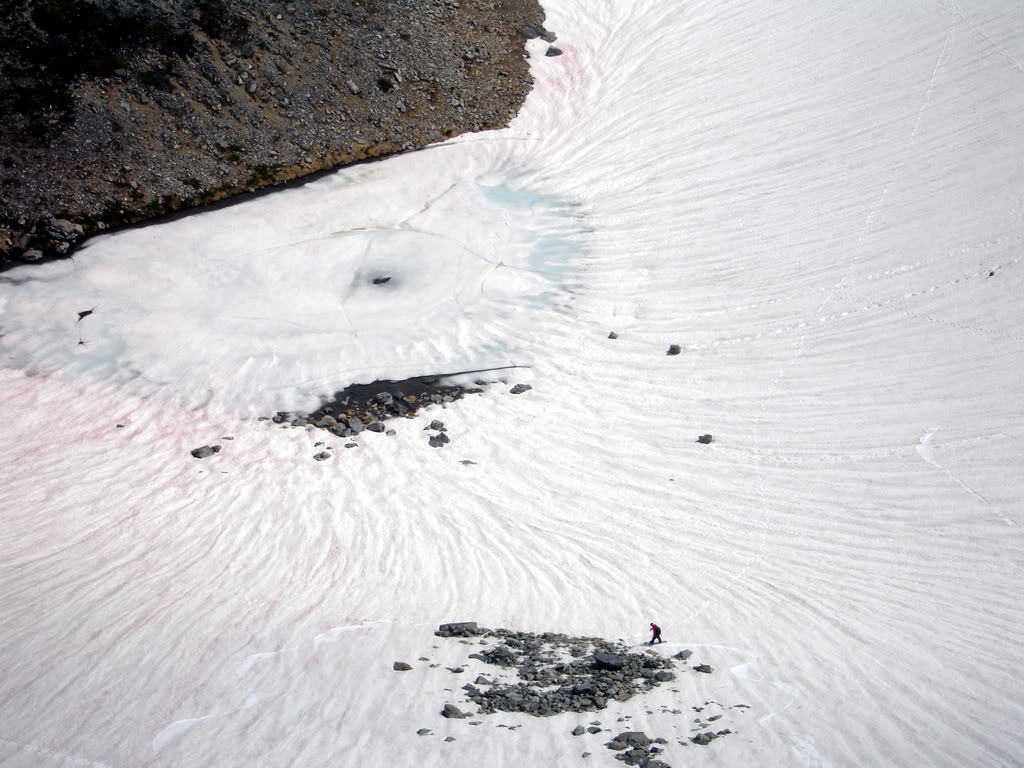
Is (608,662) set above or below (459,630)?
below

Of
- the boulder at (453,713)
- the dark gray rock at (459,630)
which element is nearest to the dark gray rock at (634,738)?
the boulder at (453,713)

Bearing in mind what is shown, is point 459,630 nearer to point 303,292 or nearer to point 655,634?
point 655,634

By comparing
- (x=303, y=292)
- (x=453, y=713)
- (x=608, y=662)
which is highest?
(x=303, y=292)

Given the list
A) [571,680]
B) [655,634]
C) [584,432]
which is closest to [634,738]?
[571,680]

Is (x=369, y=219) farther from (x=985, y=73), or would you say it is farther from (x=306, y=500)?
(x=985, y=73)

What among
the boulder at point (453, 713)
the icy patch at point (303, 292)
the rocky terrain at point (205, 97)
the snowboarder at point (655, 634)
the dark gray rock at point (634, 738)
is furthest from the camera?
the rocky terrain at point (205, 97)

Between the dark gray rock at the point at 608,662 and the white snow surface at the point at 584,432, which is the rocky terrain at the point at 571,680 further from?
the white snow surface at the point at 584,432
